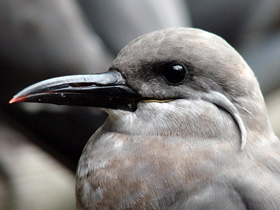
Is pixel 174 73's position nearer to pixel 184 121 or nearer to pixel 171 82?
pixel 171 82

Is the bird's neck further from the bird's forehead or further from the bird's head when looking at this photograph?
the bird's forehead

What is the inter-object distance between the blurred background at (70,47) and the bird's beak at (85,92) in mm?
1730

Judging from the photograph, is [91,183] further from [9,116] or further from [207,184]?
[9,116]

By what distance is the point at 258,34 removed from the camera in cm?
537

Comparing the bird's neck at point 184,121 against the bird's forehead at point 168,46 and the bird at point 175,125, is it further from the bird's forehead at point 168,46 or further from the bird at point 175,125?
the bird's forehead at point 168,46

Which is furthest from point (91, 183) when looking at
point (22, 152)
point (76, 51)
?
point (22, 152)

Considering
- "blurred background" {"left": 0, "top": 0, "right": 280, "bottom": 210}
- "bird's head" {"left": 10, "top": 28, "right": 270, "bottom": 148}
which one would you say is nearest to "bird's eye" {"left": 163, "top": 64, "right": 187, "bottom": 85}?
"bird's head" {"left": 10, "top": 28, "right": 270, "bottom": 148}

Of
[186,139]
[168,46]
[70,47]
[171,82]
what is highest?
[168,46]

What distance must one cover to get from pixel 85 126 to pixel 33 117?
0.33 metres

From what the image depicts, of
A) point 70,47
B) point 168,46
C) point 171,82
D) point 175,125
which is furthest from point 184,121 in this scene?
point 70,47

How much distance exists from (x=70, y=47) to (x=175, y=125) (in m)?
1.86

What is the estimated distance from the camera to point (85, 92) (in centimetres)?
246

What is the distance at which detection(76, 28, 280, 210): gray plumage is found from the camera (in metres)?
2.31

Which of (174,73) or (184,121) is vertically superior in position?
(174,73)
